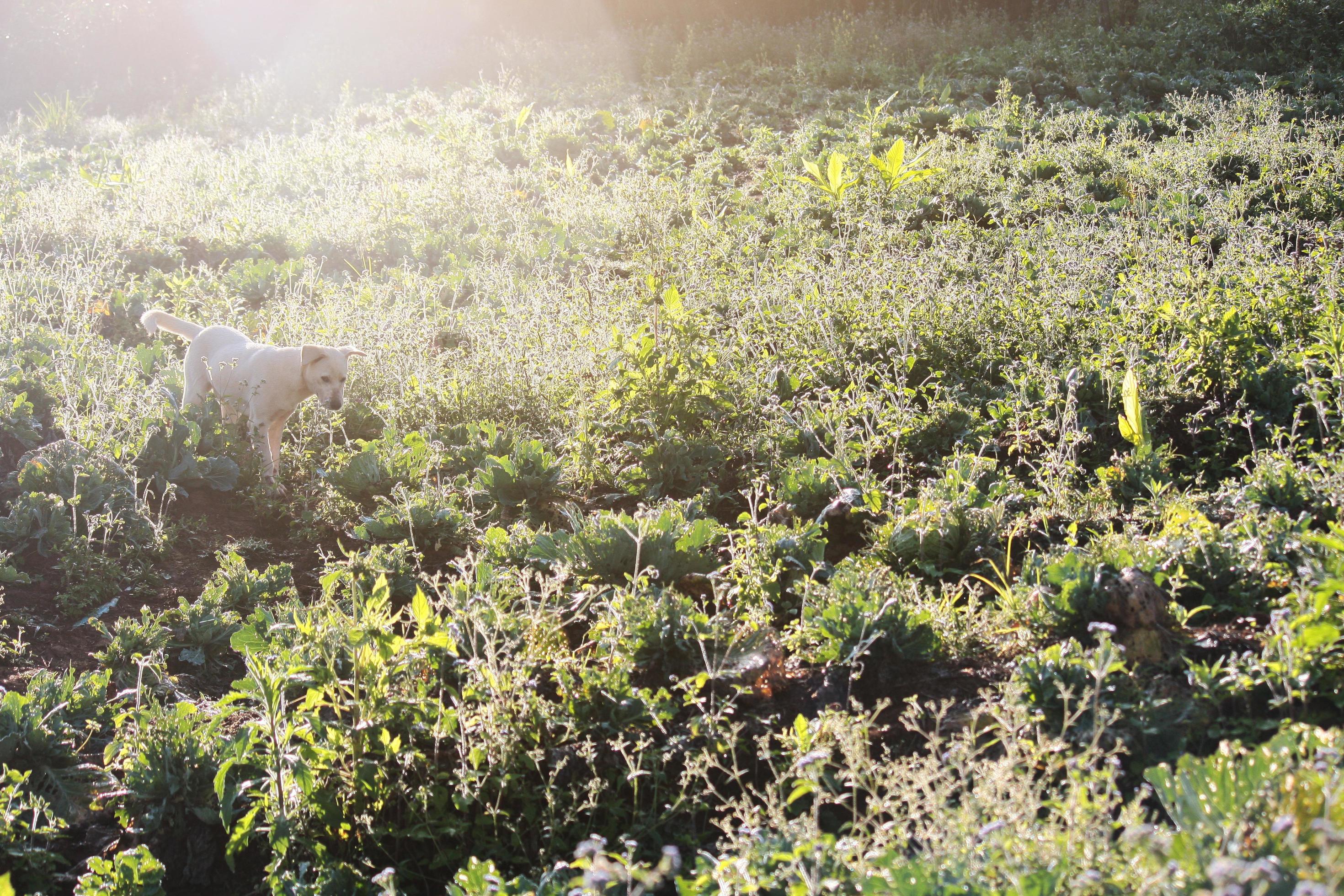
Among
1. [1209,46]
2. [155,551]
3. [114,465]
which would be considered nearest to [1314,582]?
[155,551]

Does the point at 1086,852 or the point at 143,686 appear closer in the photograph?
the point at 1086,852

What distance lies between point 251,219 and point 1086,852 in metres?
9.23

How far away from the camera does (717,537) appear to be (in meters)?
3.72

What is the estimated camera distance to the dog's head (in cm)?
495

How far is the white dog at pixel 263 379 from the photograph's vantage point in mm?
4965

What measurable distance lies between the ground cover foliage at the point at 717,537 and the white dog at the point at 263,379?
20cm

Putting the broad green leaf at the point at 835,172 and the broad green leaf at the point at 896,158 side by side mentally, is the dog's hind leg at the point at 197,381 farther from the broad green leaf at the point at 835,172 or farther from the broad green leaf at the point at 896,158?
the broad green leaf at the point at 896,158

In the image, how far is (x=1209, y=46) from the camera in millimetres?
11719

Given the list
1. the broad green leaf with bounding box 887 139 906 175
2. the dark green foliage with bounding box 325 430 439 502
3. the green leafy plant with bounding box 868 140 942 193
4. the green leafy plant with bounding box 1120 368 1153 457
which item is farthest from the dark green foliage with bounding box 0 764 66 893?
the broad green leaf with bounding box 887 139 906 175

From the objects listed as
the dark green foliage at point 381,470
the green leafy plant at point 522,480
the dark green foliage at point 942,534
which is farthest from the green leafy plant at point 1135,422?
the dark green foliage at point 381,470

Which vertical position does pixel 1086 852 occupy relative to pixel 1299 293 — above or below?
below

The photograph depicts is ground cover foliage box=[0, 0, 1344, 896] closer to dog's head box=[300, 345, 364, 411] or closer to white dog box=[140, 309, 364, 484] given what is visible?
white dog box=[140, 309, 364, 484]

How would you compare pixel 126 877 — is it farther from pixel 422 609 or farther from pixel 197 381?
pixel 197 381

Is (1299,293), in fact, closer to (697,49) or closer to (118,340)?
(118,340)
